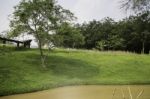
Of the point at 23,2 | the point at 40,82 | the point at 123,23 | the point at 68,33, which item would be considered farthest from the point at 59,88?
the point at 123,23

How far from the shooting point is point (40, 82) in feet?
86.2

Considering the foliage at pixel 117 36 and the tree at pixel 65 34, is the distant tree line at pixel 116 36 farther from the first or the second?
the tree at pixel 65 34

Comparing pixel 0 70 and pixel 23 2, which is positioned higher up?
pixel 23 2

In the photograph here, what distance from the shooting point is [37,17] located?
32656 mm

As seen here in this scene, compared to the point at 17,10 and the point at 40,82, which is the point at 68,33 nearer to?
the point at 17,10

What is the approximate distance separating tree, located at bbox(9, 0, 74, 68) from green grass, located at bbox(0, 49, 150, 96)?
2814mm

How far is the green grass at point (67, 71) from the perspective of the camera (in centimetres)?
2553

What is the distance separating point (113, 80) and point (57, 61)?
9.29 meters

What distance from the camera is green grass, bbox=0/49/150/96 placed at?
25530mm

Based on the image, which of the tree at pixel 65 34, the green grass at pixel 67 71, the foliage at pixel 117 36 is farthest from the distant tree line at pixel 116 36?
the tree at pixel 65 34

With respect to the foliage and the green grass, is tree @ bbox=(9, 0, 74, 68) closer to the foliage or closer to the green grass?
the green grass

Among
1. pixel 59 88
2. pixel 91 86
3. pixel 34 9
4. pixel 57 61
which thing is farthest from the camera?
pixel 57 61

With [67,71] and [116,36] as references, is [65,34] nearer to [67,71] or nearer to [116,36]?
[67,71]

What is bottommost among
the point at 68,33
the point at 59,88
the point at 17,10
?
the point at 59,88
